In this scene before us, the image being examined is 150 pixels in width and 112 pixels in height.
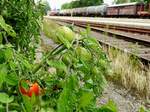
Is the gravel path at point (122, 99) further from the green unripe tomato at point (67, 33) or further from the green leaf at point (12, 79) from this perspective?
the green leaf at point (12, 79)

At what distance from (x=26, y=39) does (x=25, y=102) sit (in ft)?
3.30

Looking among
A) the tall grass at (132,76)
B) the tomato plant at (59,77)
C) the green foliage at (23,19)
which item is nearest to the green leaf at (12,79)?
the tomato plant at (59,77)

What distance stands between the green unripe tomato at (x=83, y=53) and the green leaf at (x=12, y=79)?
210 millimetres

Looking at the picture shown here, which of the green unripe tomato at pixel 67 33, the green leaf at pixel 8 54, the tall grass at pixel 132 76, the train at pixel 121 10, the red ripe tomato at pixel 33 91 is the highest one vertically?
the green unripe tomato at pixel 67 33

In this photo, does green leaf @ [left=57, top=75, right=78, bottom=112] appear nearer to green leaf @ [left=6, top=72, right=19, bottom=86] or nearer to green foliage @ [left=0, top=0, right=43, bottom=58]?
green leaf @ [left=6, top=72, right=19, bottom=86]

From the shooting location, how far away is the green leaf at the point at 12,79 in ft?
3.62

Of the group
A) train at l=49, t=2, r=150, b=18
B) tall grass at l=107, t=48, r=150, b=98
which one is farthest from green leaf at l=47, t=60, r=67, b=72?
train at l=49, t=2, r=150, b=18

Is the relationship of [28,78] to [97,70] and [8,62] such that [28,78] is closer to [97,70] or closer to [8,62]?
[8,62]

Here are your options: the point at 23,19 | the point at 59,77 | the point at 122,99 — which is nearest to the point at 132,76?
the point at 122,99

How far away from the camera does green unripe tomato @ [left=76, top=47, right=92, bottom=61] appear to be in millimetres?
1234

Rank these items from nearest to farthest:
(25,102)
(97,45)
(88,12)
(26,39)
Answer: (25,102) < (97,45) < (26,39) < (88,12)

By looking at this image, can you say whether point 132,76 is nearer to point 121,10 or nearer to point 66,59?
point 66,59

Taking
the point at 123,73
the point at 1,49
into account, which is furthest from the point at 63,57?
the point at 123,73

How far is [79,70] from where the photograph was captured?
127 centimetres
